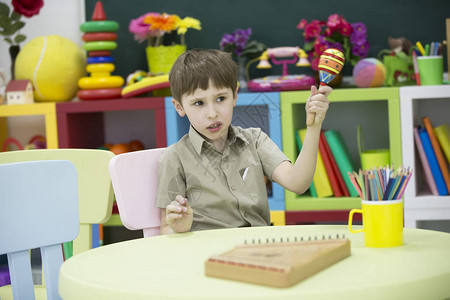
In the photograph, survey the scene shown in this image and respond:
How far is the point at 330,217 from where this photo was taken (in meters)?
2.71

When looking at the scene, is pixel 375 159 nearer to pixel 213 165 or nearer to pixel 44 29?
pixel 213 165

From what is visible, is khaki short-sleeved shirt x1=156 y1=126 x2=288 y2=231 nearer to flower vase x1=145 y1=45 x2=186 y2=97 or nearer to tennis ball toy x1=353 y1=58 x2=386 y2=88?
tennis ball toy x1=353 y1=58 x2=386 y2=88

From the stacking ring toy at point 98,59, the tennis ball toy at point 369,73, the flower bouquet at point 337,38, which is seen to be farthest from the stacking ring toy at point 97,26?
the tennis ball toy at point 369,73

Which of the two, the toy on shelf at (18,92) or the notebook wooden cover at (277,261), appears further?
the toy on shelf at (18,92)

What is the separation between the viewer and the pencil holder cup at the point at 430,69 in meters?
2.56

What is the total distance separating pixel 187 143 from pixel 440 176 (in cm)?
134

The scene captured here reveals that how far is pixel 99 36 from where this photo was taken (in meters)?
2.97

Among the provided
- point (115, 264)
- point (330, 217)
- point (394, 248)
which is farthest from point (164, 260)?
point (330, 217)

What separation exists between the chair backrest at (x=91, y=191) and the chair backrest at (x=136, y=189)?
0.10 metres

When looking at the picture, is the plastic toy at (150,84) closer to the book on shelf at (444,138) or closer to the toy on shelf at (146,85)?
the toy on shelf at (146,85)

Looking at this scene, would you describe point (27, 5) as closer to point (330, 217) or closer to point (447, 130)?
point (330, 217)

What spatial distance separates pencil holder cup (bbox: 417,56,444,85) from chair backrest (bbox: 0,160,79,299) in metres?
1.68

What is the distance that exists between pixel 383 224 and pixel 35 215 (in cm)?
67

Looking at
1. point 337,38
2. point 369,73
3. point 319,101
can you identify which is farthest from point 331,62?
point 337,38
